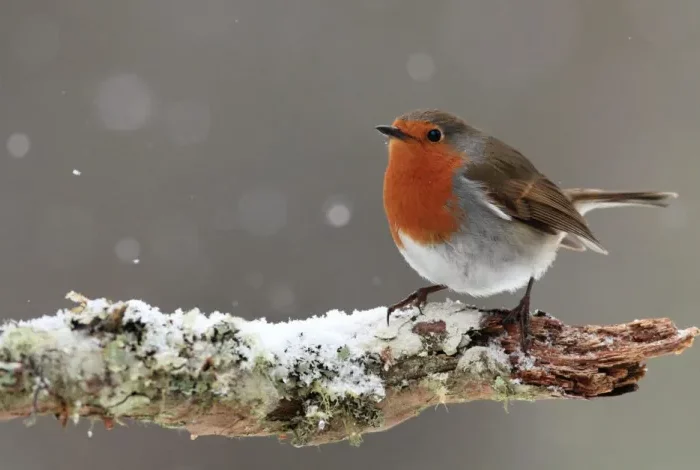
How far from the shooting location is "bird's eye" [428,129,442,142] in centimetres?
376

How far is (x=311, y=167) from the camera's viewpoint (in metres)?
7.93

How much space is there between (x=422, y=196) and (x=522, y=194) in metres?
0.62

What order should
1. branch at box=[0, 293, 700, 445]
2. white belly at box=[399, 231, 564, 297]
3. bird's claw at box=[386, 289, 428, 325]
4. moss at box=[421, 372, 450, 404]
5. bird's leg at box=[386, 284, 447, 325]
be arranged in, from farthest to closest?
1. white belly at box=[399, 231, 564, 297]
2. bird's leg at box=[386, 284, 447, 325]
3. bird's claw at box=[386, 289, 428, 325]
4. moss at box=[421, 372, 450, 404]
5. branch at box=[0, 293, 700, 445]

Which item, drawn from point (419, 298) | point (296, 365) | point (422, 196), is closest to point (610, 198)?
point (422, 196)

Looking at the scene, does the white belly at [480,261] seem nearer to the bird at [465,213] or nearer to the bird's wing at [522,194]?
the bird at [465,213]

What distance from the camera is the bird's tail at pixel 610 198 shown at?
14.5 ft

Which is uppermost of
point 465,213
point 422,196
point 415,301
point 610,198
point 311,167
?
point 311,167

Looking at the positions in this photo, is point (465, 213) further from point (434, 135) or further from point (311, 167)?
point (311, 167)

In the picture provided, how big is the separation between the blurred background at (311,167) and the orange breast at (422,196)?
3.30 m

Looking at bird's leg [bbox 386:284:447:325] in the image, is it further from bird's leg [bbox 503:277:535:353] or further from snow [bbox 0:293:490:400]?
bird's leg [bbox 503:277:535:353]

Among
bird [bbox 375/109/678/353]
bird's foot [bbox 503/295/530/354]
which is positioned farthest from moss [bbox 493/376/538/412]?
bird [bbox 375/109/678/353]

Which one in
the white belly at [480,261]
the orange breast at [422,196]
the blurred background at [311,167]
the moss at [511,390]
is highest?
the blurred background at [311,167]

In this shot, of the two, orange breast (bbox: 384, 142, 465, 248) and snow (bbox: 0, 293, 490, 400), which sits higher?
orange breast (bbox: 384, 142, 465, 248)

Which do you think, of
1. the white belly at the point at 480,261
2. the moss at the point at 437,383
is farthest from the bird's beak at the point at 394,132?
the moss at the point at 437,383
